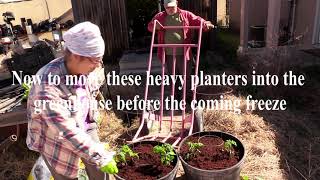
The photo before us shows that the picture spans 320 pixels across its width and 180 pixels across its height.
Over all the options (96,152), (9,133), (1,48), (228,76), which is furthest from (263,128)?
(1,48)

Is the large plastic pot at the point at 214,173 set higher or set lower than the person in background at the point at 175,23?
lower

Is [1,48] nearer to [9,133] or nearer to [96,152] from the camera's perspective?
[9,133]

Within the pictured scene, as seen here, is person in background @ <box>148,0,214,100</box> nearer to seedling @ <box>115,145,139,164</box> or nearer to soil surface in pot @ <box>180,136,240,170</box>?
soil surface in pot @ <box>180,136,240,170</box>

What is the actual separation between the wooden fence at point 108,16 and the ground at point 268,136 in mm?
3006

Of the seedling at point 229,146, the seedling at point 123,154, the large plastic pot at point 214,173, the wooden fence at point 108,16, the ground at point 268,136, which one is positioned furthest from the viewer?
the wooden fence at point 108,16

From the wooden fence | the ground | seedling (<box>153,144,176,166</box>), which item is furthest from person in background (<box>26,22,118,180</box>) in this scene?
the wooden fence

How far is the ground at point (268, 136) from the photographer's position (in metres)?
4.04

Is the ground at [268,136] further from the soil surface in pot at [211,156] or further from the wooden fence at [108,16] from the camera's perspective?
the wooden fence at [108,16]

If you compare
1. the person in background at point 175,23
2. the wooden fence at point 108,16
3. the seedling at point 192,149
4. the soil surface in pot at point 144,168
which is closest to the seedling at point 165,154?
the soil surface in pot at point 144,168

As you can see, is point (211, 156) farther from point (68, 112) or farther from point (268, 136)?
point (68, 112)

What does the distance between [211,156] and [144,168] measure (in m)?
0.73

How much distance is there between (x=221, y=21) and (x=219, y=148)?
29.0ft

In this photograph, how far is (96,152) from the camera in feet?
7.75

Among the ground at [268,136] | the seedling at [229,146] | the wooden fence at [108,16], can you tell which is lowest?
the ground at [268,136]
